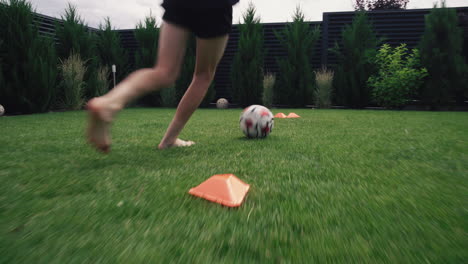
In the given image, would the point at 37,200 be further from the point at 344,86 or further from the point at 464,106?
the point at 464,106

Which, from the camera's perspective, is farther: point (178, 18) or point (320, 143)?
point (320, 143)

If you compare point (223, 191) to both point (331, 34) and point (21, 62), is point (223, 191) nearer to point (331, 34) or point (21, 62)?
point (21, 62)

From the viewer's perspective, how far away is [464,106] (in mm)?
10094

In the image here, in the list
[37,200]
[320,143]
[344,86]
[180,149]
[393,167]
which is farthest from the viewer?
[344,86]

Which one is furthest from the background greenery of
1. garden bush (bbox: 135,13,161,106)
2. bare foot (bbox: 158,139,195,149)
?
bare foot (bbox: 158,139,195,149)

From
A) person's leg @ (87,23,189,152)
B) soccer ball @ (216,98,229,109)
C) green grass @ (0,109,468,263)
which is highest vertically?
person's leg @ (87,23,189,152)

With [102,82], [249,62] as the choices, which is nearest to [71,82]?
[102,82]

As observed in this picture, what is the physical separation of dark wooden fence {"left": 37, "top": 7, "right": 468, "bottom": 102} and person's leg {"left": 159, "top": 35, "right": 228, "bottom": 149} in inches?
379

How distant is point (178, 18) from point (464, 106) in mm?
11373

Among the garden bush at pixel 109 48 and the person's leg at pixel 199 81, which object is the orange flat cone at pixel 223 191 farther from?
the garden bush at pixel 109 48

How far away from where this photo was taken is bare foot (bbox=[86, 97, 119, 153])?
1397mm

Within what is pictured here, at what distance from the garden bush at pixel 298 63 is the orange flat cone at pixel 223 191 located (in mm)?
10042

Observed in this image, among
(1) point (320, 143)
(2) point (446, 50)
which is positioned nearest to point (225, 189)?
(1) point (320, 143)

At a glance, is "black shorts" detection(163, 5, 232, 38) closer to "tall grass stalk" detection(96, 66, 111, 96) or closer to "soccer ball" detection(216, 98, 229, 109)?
"tall grass stalk" detection(96, 66, 111, 96)
